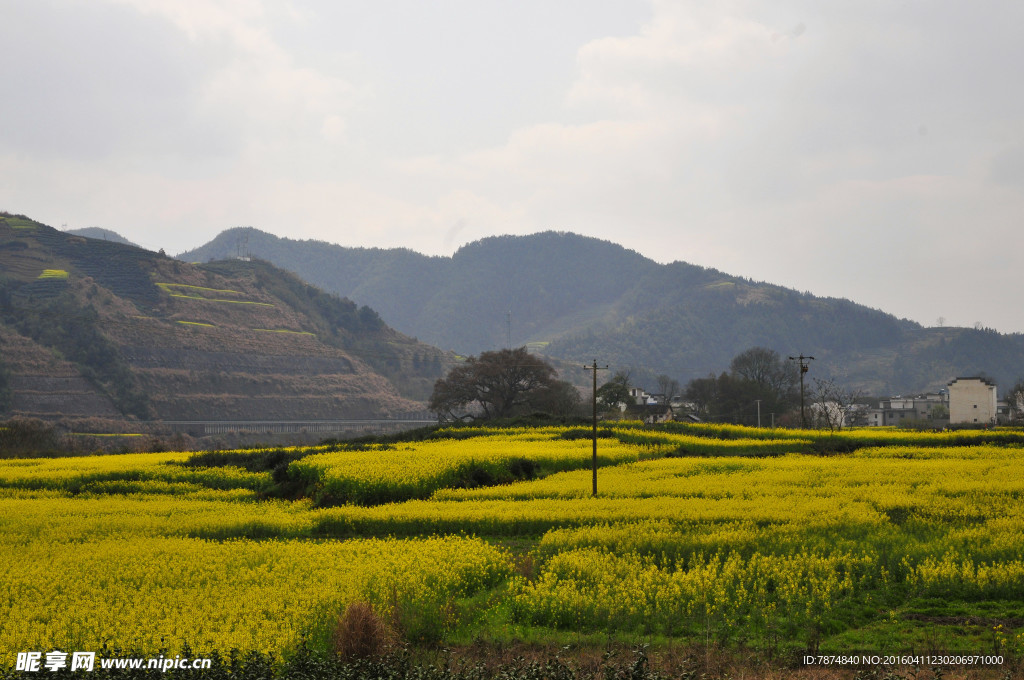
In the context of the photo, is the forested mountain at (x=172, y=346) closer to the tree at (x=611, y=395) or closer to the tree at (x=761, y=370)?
the tree at (x=611, y=395)

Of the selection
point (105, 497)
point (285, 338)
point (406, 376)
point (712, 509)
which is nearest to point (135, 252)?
point (285, 338)

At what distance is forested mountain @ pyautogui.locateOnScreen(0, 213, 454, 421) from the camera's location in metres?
103

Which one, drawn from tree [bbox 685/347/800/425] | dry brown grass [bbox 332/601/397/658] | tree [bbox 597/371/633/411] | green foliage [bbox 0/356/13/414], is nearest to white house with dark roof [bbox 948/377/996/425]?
tree [bbox 685/347/800/425]

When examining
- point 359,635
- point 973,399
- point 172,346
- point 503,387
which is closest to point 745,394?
point 973,399

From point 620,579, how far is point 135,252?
14971 centimetres

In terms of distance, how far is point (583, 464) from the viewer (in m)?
39.9

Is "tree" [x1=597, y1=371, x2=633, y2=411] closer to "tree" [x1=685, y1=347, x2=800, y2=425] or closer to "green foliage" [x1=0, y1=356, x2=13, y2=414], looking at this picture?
"tree" [x1=685, y1=347, x2=800, y2=425]

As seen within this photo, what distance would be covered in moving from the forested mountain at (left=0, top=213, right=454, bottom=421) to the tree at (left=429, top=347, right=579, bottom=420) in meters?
40.3

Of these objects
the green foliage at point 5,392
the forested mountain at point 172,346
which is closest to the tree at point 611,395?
the forested mountain at point 172,346

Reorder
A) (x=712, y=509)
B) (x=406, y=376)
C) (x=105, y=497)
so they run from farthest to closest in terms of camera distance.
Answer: (x=406, y=376) < (x=105, y=497) < (x=712, y=509)

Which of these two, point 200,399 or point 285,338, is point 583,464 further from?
point 285,338

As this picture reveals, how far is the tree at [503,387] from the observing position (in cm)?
8206

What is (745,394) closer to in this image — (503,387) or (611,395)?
(611,395)

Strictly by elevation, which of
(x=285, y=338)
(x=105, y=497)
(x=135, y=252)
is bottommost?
(x=105, y=497)
